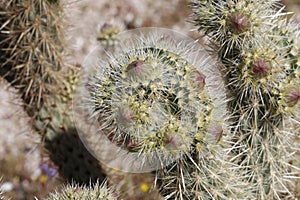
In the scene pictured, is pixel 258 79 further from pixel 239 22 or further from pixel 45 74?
pixel 45 74

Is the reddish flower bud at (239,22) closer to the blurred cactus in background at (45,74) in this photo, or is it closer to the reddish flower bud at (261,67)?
the reddish flower bud at (261,67)

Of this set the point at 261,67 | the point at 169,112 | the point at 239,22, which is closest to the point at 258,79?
the point at 261,67

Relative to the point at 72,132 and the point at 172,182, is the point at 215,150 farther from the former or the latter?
the point at 72,132

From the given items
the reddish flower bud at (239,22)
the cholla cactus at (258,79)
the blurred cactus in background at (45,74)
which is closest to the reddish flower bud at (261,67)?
the cholla cactus at (258,79)

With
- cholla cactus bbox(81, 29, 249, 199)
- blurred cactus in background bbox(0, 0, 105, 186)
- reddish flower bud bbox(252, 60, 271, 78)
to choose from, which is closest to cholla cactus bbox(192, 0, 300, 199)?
reddish flower bud bbox(252, 60, 271, 78)

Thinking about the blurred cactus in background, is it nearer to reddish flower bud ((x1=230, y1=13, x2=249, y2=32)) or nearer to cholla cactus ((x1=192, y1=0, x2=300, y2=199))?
cholla cactus ((x1=192, y1=0, x2=300, y2=199))

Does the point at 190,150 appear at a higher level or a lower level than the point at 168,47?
lower

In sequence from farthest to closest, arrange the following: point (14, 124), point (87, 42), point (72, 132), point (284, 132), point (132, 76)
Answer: point (87, 42) < point (14, 124) < point (72, 132) < point (284, 132) < point (132, 76)

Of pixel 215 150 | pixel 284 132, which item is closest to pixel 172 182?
pixel 215 150
